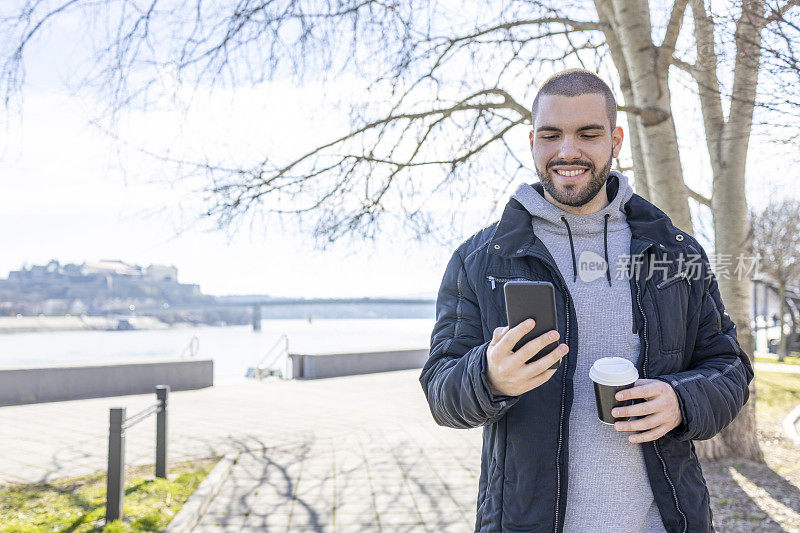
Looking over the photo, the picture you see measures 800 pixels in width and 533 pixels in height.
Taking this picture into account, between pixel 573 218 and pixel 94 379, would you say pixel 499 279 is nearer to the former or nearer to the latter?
pixel 573 218

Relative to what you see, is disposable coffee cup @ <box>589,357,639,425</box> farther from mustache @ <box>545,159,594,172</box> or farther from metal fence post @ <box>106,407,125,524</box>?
metal fence post @ <box>106,407,125,524</box>

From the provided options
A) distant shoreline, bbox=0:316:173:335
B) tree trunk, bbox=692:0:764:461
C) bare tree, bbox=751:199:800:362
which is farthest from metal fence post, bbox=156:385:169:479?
distant shoreline, bbox=0:316:173:335

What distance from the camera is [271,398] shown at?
398 inches

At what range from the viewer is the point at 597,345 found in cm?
168

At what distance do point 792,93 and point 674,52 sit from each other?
9.68 ft

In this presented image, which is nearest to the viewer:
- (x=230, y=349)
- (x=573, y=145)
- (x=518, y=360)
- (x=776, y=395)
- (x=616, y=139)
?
(x=518, y=360)

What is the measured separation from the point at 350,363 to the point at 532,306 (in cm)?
1232

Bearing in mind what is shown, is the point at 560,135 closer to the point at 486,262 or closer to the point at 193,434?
the point at 486,262

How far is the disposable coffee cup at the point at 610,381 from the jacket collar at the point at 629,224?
392 millimetres

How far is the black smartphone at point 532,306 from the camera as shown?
1.31 metres

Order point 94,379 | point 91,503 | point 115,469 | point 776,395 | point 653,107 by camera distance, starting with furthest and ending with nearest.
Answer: point 776,395
point 94,379
point 653,107
point 91,503
point 115,469

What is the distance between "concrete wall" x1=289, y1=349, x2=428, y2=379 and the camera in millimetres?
12844

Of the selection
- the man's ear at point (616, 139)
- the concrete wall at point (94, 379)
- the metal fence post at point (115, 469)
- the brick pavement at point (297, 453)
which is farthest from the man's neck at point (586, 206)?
the concrete wall at point (94, 379)

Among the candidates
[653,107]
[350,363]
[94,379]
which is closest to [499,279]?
[653,107]
